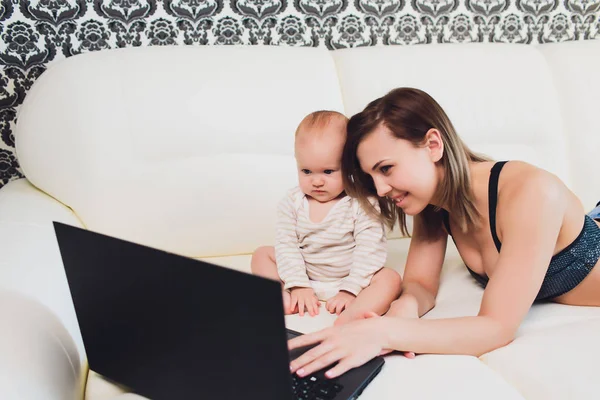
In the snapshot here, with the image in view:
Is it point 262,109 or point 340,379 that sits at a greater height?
point 262,109

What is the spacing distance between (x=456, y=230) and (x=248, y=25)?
993mm

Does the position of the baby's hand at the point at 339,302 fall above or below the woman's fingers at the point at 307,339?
below

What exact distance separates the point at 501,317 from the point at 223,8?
4.27 feet

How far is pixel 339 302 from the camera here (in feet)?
4.20

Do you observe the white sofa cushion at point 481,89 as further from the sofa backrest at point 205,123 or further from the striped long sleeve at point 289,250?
the striped long sleeve at point 289,250

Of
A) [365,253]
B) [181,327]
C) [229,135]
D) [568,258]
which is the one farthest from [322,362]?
[229,135]

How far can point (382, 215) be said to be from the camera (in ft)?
4.35

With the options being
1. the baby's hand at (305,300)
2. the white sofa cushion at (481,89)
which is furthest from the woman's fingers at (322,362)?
the white sofa cushion at (481,89)

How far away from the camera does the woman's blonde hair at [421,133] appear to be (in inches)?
46.2

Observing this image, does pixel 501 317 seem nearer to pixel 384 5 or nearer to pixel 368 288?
pixel 368 288

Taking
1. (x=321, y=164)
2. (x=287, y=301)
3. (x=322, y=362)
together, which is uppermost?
(x=321, y=164)

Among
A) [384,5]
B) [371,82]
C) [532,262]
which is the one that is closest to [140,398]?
[532,262]

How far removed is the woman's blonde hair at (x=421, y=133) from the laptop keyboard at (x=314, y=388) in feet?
1.69

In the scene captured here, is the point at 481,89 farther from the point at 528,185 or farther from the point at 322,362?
the point at 322,362
